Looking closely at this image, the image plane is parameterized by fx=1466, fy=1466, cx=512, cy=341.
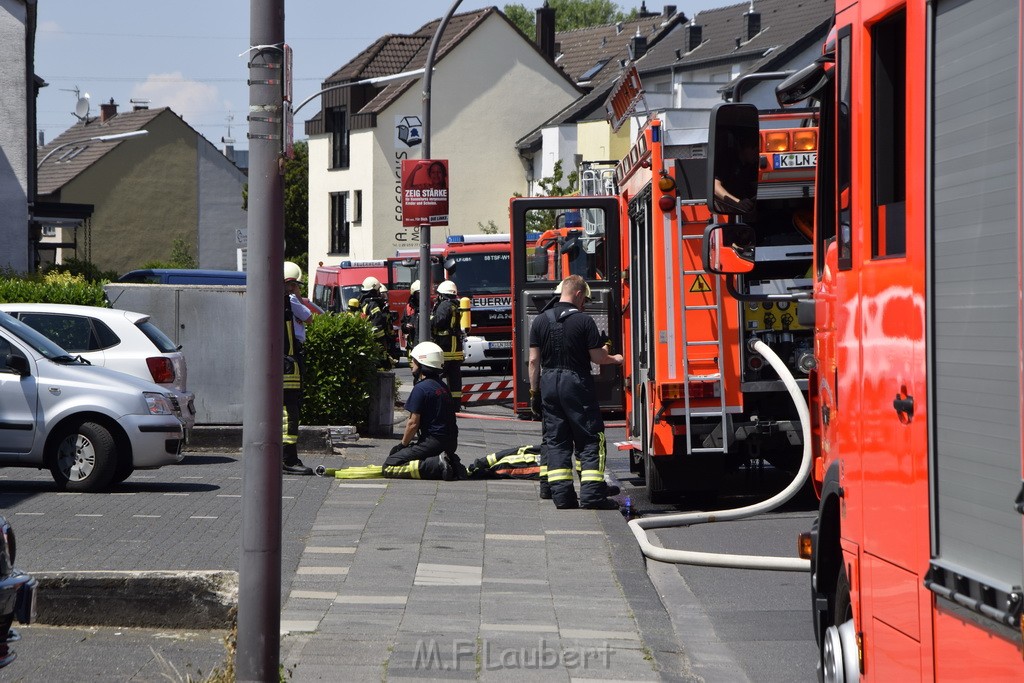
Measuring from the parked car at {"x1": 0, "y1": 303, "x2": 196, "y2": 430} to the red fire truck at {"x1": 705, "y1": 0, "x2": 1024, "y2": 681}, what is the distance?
34.7 ft

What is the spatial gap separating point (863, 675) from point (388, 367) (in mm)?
13933

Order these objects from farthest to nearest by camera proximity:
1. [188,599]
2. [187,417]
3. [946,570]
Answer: [187,417] → [188,599] → [946,570]

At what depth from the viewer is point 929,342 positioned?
3.70m

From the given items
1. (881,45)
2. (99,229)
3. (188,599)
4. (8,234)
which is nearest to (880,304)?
(881,45)

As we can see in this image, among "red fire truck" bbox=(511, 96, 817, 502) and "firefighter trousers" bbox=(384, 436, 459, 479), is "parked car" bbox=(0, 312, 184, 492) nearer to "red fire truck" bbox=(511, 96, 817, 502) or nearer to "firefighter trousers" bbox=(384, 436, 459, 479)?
"firefighter trousers" bbox=(384, 436, 459, 479)

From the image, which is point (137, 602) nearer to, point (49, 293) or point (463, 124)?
point (49, 293)

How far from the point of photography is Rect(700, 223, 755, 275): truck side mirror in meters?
6.18

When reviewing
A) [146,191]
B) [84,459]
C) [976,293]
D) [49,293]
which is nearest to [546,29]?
[146,191]

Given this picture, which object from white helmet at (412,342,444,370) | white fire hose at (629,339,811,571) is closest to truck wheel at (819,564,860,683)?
white fire hose at (629,339,811,571)

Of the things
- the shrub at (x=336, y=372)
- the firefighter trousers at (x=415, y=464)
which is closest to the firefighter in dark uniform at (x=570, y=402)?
the firefighter trousers at (x=415, y=464)

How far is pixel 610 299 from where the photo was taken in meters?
15.5

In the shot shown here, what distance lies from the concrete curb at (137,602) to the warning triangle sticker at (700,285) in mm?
5469

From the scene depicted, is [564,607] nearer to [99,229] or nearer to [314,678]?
[314,678]

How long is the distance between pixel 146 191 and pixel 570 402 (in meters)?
55.9
